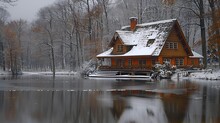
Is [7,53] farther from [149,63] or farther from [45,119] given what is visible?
[45,119]

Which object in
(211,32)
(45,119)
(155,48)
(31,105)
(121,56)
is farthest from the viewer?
(121,56)

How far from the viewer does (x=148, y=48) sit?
4647cm

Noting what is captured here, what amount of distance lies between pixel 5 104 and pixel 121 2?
5743cm

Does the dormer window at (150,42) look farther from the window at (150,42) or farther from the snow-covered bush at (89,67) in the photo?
the snow-covered bush at (89,67)

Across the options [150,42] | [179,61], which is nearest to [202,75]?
[179,61]

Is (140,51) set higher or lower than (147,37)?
lower

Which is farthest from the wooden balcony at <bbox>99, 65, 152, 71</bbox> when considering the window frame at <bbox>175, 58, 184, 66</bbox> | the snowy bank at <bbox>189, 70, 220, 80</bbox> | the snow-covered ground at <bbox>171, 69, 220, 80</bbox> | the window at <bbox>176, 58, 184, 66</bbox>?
the snowy bank at <bbox>189, 70, 220, 80</bbox>

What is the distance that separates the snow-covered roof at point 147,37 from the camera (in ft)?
150

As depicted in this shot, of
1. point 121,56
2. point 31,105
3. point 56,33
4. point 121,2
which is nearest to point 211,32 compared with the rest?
point 121,56

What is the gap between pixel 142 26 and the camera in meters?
52.1

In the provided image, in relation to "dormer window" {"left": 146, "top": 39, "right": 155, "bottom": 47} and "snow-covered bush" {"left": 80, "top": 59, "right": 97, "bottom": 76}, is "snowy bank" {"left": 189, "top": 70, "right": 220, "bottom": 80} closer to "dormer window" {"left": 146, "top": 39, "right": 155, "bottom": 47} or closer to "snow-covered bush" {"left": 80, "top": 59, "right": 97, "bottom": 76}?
"dormer window" {"left": 146, "top": 39, "right": 155, "bottom": 47}

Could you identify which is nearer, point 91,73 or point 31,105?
point 31,105

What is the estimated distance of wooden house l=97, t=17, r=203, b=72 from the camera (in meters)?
45.9

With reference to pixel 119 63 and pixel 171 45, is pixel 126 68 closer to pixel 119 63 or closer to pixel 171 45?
pixel 119 63
